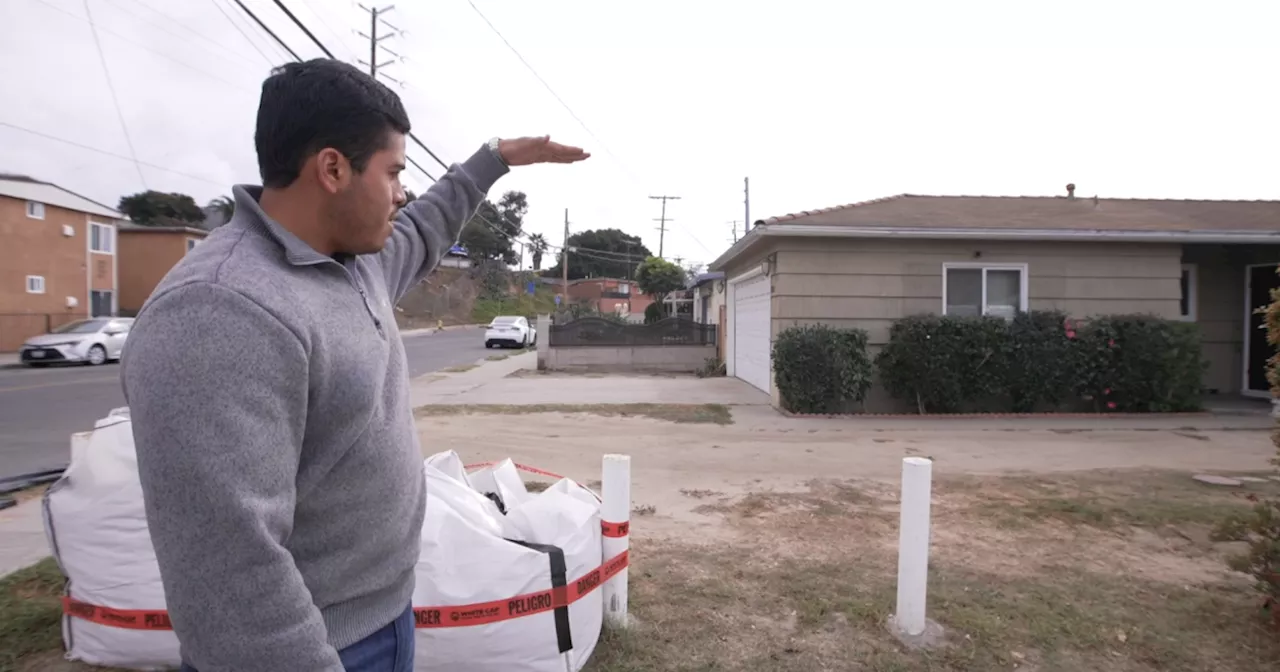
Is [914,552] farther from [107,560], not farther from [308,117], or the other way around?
[107,560]

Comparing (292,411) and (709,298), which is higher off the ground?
(709,298)

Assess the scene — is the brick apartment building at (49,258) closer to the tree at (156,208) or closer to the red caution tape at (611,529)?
the tree at (156,208)

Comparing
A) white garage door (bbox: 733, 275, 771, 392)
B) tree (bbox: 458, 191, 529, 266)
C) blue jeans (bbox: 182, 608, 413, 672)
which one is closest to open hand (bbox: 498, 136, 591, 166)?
blue jeans (bbox: 182, 608, 413, 672)

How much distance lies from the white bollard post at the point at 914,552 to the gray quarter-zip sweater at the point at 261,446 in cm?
284

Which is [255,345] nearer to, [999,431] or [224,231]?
[224,231]

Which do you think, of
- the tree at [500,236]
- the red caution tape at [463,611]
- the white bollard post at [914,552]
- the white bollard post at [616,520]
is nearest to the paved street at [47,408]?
the red caution tape at [463,611]

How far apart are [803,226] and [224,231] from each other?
10134mm

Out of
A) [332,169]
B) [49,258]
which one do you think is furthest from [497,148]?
[49,258]

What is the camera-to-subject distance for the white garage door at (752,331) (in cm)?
1315

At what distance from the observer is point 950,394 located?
10492mm

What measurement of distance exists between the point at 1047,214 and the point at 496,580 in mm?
12331

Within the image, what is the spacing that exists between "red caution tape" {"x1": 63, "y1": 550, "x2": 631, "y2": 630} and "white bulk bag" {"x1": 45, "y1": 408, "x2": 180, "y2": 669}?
2 centimetres

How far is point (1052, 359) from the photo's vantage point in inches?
412

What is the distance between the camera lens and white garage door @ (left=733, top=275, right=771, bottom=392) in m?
13.1
